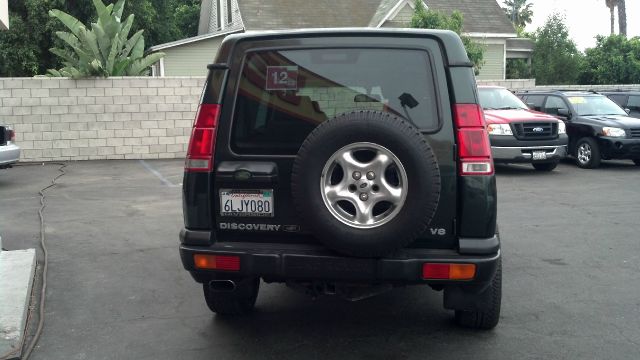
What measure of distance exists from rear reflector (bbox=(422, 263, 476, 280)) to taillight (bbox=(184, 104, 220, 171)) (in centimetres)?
148

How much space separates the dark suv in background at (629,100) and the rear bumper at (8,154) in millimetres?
13843

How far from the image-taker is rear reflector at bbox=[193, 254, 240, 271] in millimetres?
4125

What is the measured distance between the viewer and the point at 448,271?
393 centimetres

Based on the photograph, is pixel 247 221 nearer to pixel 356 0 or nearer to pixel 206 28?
pixel 356 0

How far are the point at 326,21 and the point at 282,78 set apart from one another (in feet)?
72.2

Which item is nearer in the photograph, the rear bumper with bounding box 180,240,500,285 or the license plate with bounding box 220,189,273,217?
the rear bumper with bounding box 180,240,500,285

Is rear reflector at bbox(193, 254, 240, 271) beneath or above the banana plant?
beneath

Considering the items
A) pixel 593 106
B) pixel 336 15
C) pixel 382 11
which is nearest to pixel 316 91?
pixel 593 106

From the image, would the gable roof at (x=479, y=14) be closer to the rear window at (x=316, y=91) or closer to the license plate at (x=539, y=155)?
the license plate at (x=539, y=155)

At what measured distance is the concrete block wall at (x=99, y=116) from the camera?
50.5 feet

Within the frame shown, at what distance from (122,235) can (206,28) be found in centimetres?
2639

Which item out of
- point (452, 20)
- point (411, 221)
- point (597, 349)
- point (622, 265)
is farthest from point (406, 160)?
point (452, 20)

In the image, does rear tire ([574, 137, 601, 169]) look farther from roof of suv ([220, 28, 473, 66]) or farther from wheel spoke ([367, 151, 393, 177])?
wheel spoke ([367, 151, 393, 177])

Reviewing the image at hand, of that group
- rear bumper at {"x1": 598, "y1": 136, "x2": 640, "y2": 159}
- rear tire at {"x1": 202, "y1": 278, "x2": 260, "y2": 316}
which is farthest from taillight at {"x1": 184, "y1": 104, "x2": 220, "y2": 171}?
rear bumper at {"x1": 598, "y1": 136, "x2": 640, "y2": 159}
